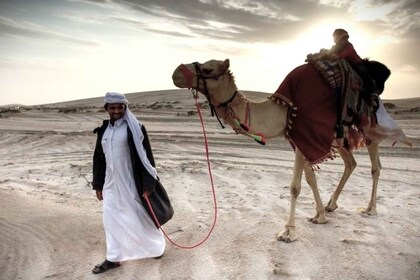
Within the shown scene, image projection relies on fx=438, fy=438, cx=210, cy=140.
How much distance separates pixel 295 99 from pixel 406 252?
220 cm

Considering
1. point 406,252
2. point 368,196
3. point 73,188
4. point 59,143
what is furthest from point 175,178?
point 59,143

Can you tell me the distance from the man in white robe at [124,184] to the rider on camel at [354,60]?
10.0 ft

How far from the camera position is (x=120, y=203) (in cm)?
479

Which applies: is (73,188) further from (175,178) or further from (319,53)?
(319,53)

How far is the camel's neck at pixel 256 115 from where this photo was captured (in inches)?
201

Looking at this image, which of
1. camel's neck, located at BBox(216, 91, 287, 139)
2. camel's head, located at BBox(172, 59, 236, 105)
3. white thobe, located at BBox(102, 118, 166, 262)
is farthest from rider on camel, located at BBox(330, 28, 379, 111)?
white thobe, located at BBox(102, 118, 166, 262)

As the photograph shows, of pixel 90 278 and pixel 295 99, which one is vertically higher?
pixel 295 99

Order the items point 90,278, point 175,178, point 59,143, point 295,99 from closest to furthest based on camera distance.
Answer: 1. point 90,278
2. point 295,99
3. point 175,178
4. point 59,143

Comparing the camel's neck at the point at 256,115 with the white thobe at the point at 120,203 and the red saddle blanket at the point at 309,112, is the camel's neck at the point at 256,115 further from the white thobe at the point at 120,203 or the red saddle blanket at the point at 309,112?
the white thobe at the point at 120,203

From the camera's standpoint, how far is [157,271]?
15.3ft

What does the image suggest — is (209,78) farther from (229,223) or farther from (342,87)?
(229,223)

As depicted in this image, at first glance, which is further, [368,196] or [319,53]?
[368,196]

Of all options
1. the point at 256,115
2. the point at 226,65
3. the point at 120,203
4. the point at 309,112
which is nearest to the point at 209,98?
the point at 226,65

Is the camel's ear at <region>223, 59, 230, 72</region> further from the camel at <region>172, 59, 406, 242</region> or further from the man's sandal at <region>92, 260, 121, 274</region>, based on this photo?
the man's sandal at <region>92, 260, 121, 274</region>
